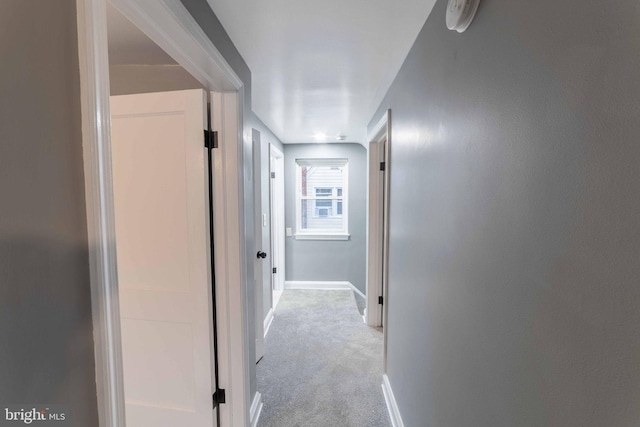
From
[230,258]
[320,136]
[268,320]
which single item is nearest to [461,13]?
[230,258]

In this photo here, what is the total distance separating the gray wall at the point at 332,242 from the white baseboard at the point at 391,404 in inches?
80.0

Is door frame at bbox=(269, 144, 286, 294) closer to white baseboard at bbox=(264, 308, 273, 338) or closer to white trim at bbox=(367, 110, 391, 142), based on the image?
white baseboard at bbox=(264, 308, 273, 338)

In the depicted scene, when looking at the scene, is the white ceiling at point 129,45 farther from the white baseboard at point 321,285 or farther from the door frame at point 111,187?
the white baseboard at point 321,285

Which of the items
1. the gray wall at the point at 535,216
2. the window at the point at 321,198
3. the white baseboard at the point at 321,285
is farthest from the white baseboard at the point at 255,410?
the window at the point at 321,198

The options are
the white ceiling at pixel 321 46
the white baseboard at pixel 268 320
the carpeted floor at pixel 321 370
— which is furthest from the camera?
the white baseboard at pixel 268 320

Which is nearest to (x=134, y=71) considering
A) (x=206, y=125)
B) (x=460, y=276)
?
(x=206, y=125)

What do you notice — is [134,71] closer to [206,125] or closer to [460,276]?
[206,125]

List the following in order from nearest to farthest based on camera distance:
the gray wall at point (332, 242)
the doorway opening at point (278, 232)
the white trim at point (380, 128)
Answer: the white trim at point (380, 128) < the doorway opening at point (278, 232) < the gray wall at point (332, 242)

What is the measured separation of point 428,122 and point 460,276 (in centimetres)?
67

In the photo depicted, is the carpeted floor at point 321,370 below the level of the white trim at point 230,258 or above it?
below

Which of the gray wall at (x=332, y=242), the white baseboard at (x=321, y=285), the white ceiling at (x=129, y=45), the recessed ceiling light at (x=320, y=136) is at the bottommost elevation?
the white baseboard at (x=321, y=285)

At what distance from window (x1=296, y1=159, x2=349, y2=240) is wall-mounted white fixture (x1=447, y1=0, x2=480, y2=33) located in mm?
3288

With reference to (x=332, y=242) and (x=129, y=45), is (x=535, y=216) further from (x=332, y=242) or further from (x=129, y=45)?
(x=332, y=242)

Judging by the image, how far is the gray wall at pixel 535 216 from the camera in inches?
15.9
